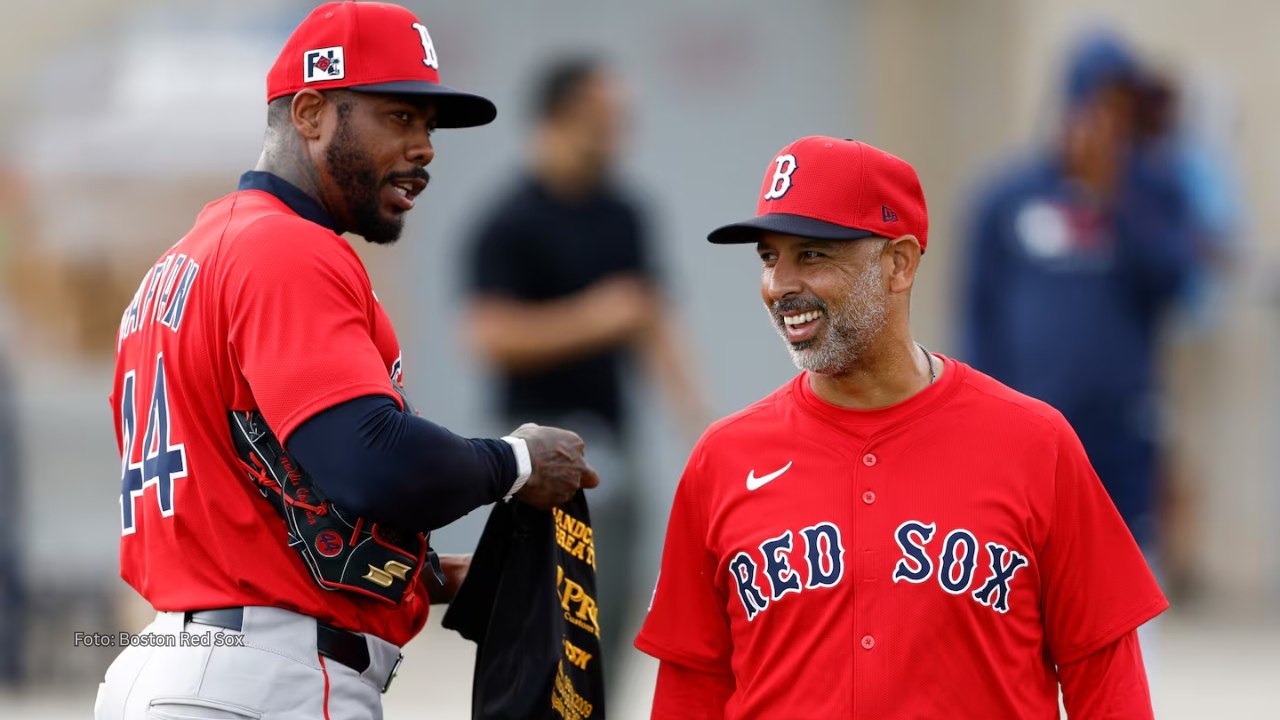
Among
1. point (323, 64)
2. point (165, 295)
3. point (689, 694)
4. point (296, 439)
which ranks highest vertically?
point (323, 64)

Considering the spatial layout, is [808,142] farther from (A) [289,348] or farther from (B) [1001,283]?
(B) [1001,283]

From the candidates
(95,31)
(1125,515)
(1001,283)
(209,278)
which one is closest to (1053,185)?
(1001,283)

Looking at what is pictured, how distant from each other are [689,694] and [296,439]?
1051mm

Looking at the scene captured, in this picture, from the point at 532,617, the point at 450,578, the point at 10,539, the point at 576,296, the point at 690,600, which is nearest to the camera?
the point at 690,600

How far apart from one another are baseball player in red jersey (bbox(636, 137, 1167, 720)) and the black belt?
23.7 inches

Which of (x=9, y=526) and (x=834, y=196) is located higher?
(x=834, y=196)

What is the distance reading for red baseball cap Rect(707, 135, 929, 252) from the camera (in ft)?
12.6

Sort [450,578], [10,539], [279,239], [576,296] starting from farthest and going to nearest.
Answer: [10,539], [576,296], [450,578], [279,239]

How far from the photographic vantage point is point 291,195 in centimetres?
394

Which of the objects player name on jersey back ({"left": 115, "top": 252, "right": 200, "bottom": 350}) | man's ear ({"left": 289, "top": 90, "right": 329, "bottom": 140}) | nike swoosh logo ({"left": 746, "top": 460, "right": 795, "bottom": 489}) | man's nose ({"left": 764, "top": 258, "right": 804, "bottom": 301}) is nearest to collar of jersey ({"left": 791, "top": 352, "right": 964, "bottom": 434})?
nike swoosh logo ({"left": 746, "top": 460, "right": 795, "bottom": 489})

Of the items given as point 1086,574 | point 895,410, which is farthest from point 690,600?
point 1086,574

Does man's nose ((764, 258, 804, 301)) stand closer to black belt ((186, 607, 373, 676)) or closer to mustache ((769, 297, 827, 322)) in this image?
mustache ((769, 297, 827, 322))

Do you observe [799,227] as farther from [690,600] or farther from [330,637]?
[330,637]

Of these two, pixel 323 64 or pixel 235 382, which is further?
pixel 323 64
